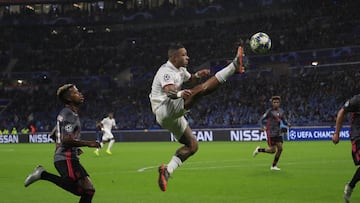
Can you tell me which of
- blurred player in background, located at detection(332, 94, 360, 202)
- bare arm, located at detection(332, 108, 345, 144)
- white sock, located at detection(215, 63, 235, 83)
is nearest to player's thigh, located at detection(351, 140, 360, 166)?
blurred player in background, located at detection(332, 94, 360, 202)

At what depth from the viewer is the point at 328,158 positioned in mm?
22578

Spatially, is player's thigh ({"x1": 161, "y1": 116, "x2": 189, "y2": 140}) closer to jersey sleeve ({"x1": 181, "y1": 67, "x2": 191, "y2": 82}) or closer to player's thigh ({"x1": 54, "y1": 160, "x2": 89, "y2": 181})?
jersey sleeve ({"x1": 181, "y1": 67, "x2": 191, "y2": 82})

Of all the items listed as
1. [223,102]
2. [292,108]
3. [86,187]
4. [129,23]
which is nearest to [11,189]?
[86,187]

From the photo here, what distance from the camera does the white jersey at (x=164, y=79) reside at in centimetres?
929

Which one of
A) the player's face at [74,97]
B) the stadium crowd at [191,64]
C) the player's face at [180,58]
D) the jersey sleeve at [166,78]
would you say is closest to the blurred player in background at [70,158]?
the player's face at [74,97]

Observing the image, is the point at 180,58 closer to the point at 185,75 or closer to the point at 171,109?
the point at 185,75

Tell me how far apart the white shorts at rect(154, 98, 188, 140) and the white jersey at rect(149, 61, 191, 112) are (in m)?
0.12

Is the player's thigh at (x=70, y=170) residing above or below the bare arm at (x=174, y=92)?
below

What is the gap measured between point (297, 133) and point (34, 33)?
133ft

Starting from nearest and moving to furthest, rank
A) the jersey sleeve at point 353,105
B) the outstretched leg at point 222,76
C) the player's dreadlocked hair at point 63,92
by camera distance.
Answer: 1. the outstretched leg at point 222,76
2. the player's dreadlocked hair at point 63,92
3. the jersey sleeve at point 353,105

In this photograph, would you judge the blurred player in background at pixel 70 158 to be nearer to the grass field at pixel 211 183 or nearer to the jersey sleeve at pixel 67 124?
the jersey sleeve at pixel 67 124

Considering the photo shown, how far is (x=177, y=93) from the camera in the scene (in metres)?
8.96

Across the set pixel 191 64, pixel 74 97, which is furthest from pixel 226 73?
pixel 191 64

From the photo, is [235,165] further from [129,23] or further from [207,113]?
[129,23]
